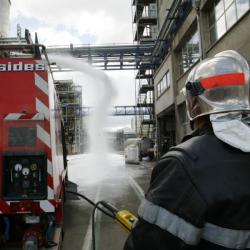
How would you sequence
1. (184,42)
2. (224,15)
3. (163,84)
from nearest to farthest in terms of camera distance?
(224,15) → (184,42) → (163,84)

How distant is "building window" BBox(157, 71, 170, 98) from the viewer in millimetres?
27547

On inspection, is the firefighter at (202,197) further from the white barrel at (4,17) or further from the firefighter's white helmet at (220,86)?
the white barrel at (4,17)

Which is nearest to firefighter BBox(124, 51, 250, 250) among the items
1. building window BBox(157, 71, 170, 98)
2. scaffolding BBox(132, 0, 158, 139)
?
building window BBox(157, 71, 170, 98)

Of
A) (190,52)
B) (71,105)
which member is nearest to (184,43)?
(190,52)

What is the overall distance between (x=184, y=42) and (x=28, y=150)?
19485 mm

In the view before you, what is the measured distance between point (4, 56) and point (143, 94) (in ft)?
117

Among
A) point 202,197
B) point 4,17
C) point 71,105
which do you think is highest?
point 71,105

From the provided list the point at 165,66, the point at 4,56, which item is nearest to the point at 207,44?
the point at 165,66

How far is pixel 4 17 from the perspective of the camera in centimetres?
741

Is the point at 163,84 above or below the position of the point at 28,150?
above

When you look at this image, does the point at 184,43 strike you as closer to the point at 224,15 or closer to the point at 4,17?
the point at 224,15

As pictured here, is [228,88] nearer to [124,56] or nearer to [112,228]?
[112,228]

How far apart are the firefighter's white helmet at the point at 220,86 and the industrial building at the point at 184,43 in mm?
8276

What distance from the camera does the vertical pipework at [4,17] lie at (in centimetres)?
712
